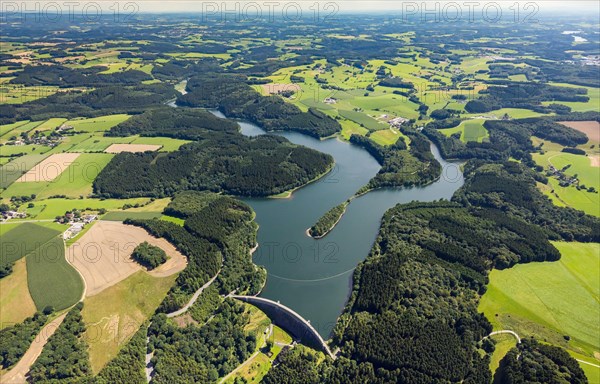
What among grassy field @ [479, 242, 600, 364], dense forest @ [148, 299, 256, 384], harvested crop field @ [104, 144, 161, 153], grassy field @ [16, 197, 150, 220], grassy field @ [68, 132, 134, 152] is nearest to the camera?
dense forest @ [148, 299, 256, 384]

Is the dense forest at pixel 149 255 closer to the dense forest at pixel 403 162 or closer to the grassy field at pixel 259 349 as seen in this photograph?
the grassy field at pixel 259 349

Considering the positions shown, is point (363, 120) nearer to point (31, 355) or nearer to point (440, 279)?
point (440, 279)

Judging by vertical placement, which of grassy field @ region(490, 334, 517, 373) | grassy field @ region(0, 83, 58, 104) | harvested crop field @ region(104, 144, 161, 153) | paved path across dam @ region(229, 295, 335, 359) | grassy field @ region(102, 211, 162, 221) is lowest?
grassy field @ region(490, 334, 517, 373)

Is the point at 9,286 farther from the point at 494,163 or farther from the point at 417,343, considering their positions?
the point at 494,163

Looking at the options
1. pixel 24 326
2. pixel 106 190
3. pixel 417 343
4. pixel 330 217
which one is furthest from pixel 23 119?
pixel 417 343

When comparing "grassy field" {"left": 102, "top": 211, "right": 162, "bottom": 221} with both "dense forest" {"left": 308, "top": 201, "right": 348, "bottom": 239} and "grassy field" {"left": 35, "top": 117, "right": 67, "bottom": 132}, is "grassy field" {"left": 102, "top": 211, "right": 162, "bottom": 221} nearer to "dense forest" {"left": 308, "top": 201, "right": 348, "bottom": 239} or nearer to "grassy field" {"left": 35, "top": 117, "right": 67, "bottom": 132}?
"dense forest" {"left": 308, "top": 201, "right": 348, "bottom": 239}

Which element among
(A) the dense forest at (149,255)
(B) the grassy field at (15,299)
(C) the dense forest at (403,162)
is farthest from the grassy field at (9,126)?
(C) the dense forest at (403,162)

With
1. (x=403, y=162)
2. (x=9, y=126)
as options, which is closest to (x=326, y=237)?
(x=403, y=162)

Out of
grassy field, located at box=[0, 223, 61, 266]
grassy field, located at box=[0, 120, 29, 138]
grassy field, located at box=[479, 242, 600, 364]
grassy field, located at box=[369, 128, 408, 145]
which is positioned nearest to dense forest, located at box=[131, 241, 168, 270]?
grassy field, located at box=[0, 223, 61, 266]
